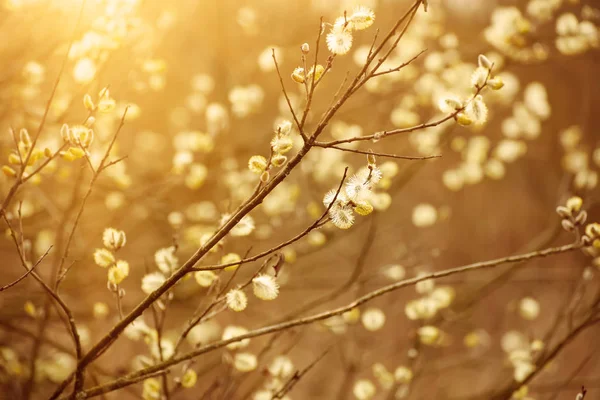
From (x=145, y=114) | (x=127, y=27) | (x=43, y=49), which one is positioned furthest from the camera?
(x=145, y=114)

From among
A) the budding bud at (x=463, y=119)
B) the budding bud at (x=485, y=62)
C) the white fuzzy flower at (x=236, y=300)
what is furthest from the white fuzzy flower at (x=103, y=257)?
the budding bud at (x=485, y=62)

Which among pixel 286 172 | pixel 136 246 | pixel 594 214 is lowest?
pixel 286 172

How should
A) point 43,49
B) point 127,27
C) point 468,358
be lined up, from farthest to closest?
point 468,358
point 43,49
point 127,27

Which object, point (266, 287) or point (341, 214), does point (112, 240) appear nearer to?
point (266, 287)

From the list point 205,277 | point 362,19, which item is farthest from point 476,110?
point 205,277

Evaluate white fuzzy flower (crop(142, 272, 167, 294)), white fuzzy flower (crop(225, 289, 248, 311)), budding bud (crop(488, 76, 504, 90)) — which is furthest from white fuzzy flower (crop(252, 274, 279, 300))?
budding bud (crop(488, 76, 504, 90))

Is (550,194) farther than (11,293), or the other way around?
(550,194)

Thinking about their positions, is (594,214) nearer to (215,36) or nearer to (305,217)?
(305,217)

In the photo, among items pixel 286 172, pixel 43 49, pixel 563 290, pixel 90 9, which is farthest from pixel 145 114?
pixel 563 290
